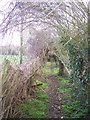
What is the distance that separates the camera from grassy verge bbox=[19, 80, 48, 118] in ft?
13.5

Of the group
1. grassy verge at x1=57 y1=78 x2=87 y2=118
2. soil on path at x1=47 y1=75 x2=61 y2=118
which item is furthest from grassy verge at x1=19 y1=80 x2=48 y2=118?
grassy verge at x1=57 y1=78 x2=87 y2=118

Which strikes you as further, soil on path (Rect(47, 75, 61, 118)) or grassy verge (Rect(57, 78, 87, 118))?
soil on path (Rect(47, 75, 61, 118))

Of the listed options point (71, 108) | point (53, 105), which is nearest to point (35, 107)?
point (53, 105)

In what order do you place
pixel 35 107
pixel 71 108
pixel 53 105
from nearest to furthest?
1. pixel 71 108
2. pixel 35 107
3. pixel 53 105

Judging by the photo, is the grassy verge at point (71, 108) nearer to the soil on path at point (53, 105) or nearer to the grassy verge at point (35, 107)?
the soil on path at point (53, 105)

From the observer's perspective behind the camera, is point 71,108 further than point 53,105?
No

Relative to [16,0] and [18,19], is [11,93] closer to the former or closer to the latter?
[16,0]

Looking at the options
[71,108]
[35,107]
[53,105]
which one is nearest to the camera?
[71,108]

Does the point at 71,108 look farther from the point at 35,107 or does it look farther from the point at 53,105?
the point at 35,107

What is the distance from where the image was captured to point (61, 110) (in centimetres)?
462

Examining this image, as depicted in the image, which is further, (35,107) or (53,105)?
(53,105)

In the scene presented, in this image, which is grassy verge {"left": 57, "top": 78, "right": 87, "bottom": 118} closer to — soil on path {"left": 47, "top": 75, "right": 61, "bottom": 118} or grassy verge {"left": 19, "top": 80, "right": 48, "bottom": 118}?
soil on path {"left": 47, "top": 75, "right": 61, "bottom": 118}

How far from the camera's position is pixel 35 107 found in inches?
186

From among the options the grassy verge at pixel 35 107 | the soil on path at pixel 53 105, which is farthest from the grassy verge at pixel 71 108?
the grassy verge at pixel 35 107
